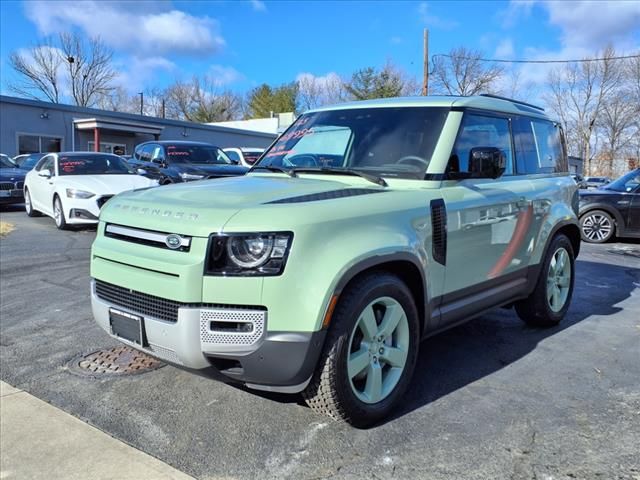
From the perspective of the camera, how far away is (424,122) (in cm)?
384

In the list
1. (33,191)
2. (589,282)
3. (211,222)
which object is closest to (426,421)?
(211,222)

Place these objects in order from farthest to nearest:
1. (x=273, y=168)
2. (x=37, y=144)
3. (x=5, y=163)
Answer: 1. (x=37, y=144)
2. (x=5, y=163)
3. (x=273, y=168)

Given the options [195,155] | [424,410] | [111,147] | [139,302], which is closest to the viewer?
[139,302]

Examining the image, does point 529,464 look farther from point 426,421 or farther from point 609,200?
point 609,200

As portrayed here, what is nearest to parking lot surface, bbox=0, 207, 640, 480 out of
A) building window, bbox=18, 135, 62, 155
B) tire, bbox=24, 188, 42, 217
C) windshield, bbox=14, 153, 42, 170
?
tire, bbox=24, 188, 42, 217

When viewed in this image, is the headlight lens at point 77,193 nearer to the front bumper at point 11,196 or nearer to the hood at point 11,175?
the front bumper at point 11,196

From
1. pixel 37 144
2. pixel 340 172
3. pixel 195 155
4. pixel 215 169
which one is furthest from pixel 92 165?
pixel 37 144

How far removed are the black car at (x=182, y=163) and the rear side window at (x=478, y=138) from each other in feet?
21.6

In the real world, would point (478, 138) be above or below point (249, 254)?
above

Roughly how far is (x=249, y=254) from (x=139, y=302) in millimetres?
717

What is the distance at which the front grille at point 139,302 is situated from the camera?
2.73 m

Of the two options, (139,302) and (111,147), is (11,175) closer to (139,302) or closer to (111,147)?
(139,302)

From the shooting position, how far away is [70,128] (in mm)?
26234

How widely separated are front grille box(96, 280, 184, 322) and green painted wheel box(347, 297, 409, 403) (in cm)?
93
